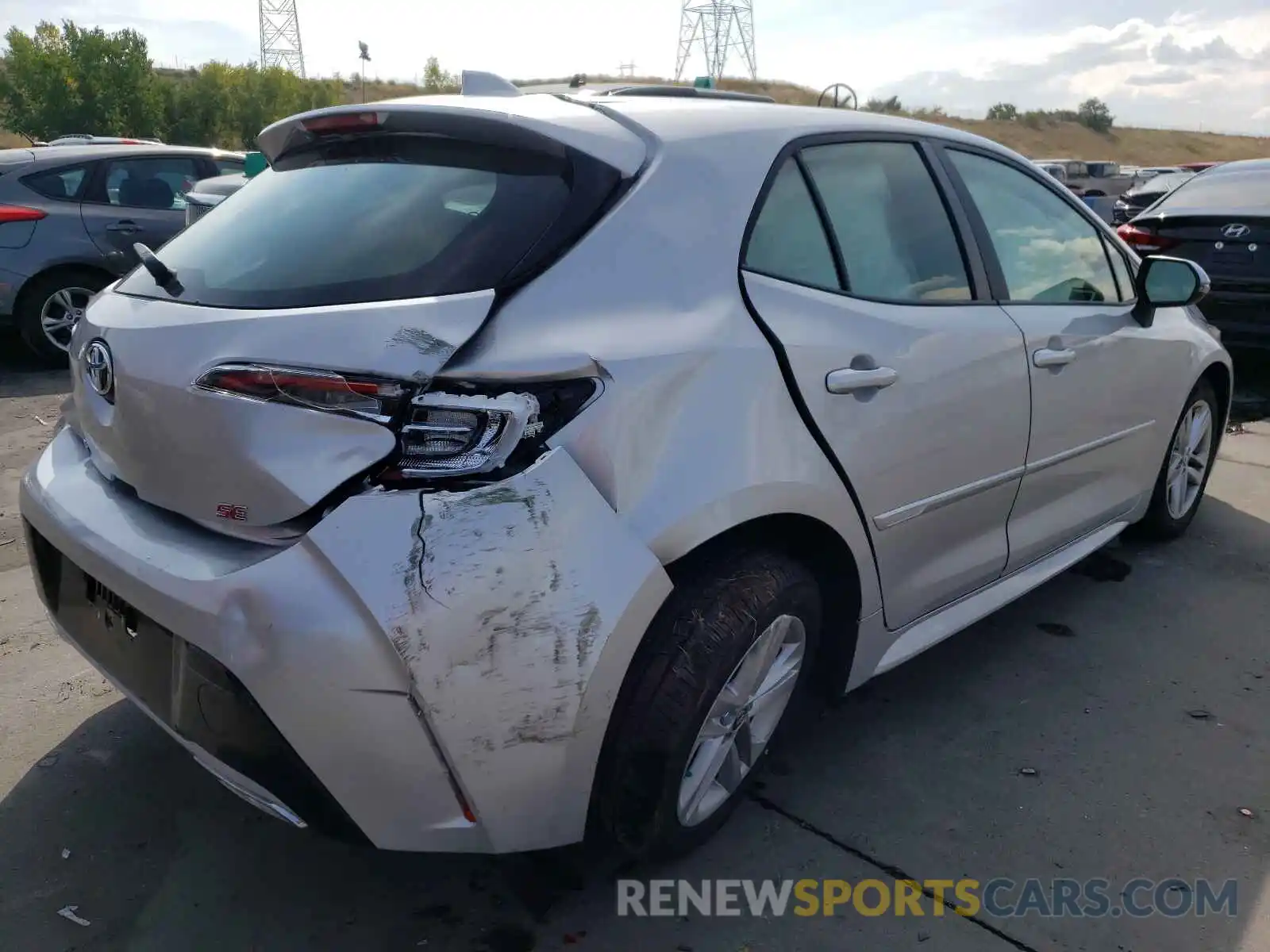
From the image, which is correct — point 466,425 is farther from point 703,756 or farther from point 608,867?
point 608,867

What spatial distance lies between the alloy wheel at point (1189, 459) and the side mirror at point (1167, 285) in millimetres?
671

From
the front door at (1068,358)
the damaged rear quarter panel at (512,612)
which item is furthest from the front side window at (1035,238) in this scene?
the damaged rear quarter panel at (512,612)

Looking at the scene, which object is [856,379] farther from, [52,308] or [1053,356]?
[52,308]

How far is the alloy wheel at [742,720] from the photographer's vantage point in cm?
215

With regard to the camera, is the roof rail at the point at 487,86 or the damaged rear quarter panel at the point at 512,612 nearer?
the damaged rear quarter panel at the point at 512,612

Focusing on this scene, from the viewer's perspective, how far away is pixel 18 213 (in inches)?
275

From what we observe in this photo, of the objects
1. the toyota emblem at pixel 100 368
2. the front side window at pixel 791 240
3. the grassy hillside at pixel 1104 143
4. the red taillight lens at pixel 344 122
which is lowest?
the grassy hillside at pixel 1104 143

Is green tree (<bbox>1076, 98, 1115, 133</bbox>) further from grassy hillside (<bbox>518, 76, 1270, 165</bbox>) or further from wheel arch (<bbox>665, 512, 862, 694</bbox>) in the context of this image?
wheel arch (<bbox>665, 512, 862, 694</bbox>)

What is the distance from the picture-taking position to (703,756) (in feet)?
7.10

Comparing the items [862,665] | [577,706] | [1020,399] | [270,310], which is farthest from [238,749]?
[1020,399]

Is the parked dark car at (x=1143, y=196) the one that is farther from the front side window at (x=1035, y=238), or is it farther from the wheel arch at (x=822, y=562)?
the wheel arch at (x=822, y=562)

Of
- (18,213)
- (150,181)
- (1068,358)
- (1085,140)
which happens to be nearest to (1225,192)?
(1068,358)

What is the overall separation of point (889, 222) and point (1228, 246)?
5191 millimetres

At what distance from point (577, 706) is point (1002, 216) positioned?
2.12 metres
